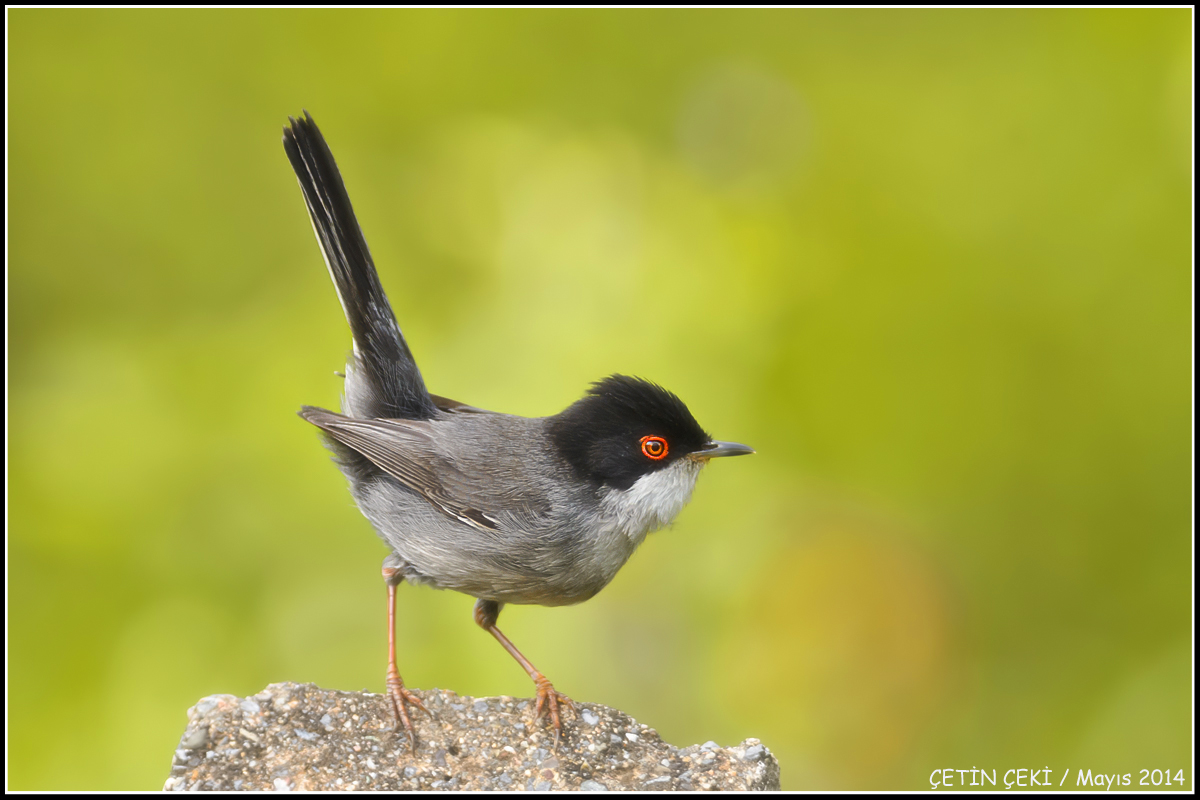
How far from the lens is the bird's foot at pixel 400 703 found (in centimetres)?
306

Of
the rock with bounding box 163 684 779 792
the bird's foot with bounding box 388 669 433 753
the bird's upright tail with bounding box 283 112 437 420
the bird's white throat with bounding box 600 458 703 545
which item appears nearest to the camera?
the rock with bounding box 163 684 779 792

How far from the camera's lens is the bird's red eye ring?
3191 millimetres

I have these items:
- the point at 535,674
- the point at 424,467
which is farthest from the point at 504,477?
the point at 535,674

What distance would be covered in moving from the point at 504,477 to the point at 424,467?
0.26m

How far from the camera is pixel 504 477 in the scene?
10.7ft

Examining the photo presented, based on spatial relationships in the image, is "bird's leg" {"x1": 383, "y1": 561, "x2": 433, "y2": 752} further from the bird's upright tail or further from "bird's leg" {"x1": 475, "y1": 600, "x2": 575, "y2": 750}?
the bird's upright tail

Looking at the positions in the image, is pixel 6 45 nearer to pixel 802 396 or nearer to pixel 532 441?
pixel 532 441

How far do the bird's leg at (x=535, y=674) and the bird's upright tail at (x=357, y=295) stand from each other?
716mm

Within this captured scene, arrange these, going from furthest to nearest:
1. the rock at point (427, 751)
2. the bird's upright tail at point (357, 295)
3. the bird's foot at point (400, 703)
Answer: the bird's upright tail at point (357, 295) → the bird's foot at point (400, 703) → the rock at point (427, 751)

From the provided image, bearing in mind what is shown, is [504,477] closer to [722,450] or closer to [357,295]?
[722,450]

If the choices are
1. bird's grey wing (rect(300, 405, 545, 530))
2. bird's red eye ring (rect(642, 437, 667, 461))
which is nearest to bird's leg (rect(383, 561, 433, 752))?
bird's grey wing (rect(300, 405, 545, 530))

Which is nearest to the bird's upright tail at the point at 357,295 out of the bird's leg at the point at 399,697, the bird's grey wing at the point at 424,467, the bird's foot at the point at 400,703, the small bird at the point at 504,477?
the small bird at the point at 504,477

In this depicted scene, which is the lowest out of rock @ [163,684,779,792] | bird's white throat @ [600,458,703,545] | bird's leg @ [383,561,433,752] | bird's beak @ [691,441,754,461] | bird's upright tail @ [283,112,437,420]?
rock @ [163,684,779,792]

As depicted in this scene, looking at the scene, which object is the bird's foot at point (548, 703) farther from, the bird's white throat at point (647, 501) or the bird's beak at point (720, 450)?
the bird's beak at point (720, 450)
